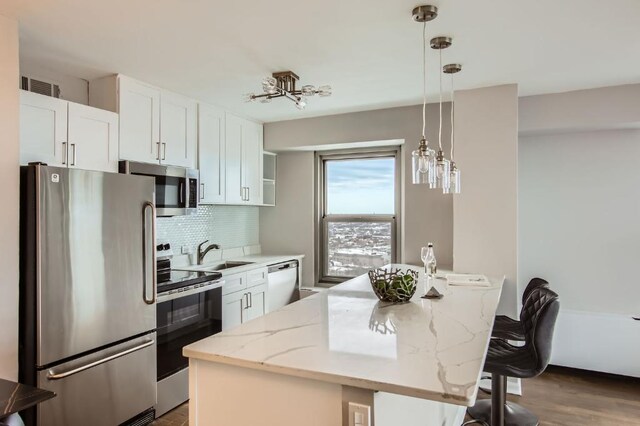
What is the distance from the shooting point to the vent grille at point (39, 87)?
8.64 ft

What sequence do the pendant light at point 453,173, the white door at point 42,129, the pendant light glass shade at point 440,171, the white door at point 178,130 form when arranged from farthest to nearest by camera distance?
the white door at point 178,130
the pendant light at point 453,173
the white door at point 42,129
the pendant light glass shade at point 440,171

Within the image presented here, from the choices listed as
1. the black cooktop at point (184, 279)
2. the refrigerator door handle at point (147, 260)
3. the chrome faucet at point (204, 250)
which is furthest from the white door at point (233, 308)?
the refrigerator door handle at point (147, 260)

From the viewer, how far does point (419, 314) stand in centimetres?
191

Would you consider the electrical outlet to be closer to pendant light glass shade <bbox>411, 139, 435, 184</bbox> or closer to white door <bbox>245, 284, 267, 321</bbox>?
pendant light glass shade <bbox>411, 139, 435, 184</bbox>

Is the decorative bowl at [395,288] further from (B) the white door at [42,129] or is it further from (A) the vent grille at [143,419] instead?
(B) the white door at [42,129]

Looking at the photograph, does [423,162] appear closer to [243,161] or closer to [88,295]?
[88,295]

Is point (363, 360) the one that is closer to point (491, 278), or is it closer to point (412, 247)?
point (491, 278)

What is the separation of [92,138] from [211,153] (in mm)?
1231

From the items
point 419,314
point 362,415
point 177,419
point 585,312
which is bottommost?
point 177,419

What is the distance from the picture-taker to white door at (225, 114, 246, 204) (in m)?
4.13

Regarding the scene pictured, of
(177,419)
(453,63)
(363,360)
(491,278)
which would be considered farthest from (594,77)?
(177,419)

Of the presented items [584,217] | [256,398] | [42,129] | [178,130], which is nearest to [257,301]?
[178,130]

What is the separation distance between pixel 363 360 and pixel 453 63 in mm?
2219

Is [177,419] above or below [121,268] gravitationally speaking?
below
